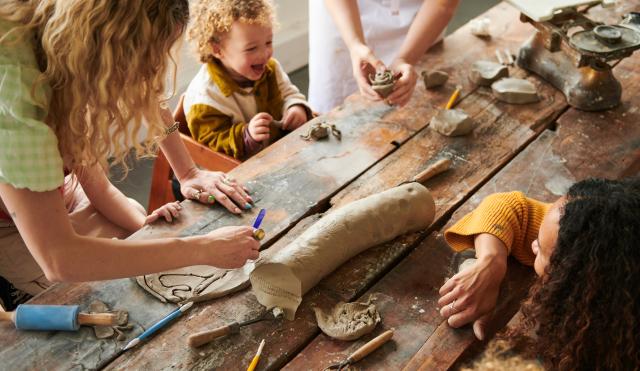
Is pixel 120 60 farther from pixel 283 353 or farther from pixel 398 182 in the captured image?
pixel 398 182

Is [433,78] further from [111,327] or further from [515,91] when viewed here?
[111,327]

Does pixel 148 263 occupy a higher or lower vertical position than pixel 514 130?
higher

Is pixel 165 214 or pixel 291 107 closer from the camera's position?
pixel 165 214

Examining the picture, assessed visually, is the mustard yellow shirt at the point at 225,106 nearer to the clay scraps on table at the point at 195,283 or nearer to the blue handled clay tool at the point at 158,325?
the clay scraps on table at the point at 195,283

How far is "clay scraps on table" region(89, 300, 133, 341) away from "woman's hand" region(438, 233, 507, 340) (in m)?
0.78

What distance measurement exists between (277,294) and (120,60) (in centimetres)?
68

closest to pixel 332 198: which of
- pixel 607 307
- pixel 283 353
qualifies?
pixel 283 353

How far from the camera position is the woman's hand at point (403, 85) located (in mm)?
2404

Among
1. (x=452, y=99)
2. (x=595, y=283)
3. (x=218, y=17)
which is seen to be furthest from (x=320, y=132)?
(x=595, y=283)

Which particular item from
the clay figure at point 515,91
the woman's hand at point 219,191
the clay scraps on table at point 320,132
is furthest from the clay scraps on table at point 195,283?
the clay figure at point 515,91

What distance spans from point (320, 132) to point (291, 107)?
1.66ft

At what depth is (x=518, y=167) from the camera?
7.04 feet

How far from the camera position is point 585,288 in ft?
4.48

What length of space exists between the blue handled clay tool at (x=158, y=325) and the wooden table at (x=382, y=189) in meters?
0.02
